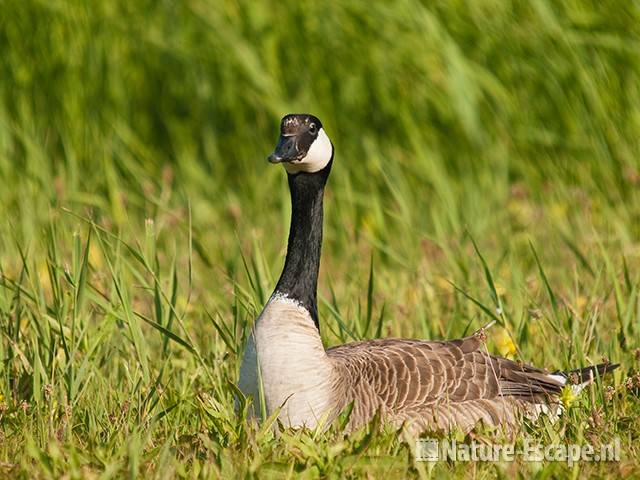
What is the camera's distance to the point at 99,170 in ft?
26.9

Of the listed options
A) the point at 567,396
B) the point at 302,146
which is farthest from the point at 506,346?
the point at 302,146

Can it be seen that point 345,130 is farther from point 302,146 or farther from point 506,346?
point 302,146

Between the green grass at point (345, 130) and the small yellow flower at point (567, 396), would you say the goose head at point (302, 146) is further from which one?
the green grass at point (345, 130)

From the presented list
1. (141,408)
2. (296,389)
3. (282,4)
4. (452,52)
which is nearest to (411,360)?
(296,389)

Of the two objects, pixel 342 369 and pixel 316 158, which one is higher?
pixel 316 158

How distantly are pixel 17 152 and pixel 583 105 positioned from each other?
13.4 feet

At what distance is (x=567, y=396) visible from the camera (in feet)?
14.2

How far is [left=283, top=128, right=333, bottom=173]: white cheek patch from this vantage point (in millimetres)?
4675

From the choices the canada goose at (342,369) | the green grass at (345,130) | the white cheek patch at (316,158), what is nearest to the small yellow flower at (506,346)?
the canada goose at (342,369)

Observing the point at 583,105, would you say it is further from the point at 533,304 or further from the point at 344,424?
the point at 344,424

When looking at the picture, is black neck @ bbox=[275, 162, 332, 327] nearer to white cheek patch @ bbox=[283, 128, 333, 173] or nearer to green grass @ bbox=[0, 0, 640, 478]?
white cheek patch @ bbox=[283, 128, 333, 173]

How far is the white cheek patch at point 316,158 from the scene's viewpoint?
15.3 ft

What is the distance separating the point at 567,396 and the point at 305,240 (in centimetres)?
125

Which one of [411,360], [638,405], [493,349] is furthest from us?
[493,349]
